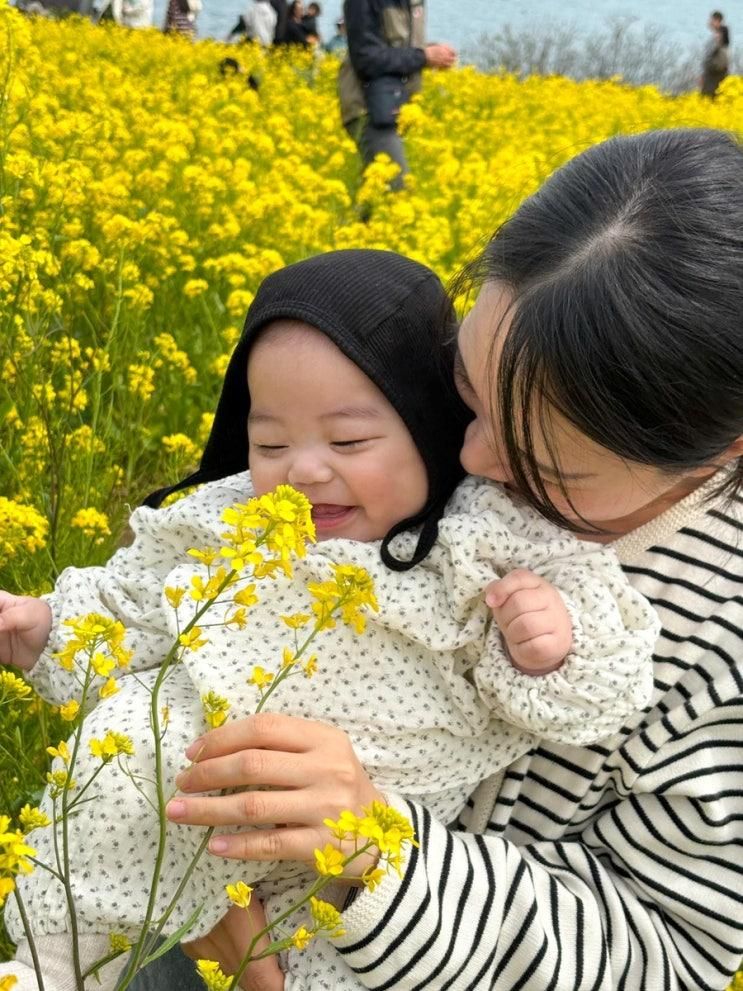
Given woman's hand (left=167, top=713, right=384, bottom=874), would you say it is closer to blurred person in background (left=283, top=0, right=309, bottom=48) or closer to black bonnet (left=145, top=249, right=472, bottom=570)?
black bonnet (left=145, top=249, right=472, bottom=570)

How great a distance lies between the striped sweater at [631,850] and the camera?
1.13 meters

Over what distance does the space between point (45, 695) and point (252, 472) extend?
14.5 inches

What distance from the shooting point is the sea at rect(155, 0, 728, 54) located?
17.9 m

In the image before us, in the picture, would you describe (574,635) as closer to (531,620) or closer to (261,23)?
(531,620)

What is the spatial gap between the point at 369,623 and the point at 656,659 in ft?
1.04

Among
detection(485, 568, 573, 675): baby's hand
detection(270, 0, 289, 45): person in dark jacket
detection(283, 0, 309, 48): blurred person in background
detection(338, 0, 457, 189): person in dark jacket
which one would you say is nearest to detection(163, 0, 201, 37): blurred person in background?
detection(270, 0, 289, 45): person in dark jacket

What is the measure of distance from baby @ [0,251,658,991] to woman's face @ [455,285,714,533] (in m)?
0.06

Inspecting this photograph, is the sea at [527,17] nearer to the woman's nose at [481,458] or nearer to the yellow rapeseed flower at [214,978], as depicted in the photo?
the woman's nose at [481,458]

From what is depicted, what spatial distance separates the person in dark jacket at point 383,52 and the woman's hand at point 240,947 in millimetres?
4452

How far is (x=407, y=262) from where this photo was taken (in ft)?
4.54

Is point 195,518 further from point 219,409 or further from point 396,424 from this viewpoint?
point 396,424

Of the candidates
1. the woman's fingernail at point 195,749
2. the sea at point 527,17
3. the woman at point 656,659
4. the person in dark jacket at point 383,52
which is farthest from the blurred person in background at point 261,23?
the woman's fingernail at point 195,749

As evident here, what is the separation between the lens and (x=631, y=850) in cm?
123

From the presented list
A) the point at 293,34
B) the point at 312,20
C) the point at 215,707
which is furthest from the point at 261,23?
the point at 215,707
